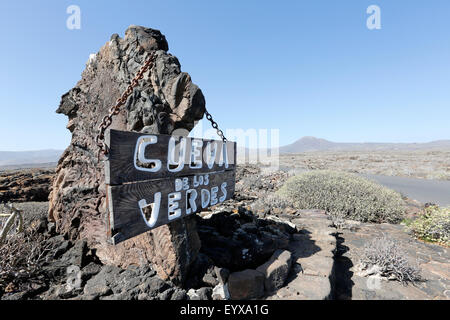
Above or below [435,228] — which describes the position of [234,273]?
above

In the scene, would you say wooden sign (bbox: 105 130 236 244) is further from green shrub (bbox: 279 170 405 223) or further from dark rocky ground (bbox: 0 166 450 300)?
green shrub (bbox: 279 170 405 223)

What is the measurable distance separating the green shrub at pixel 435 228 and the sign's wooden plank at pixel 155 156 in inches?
216

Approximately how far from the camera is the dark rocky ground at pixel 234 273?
2375mm

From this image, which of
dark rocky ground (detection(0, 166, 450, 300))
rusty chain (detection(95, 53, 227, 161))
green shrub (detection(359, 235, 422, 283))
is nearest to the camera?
rusty chain (detection(95, 53, 227, 161))

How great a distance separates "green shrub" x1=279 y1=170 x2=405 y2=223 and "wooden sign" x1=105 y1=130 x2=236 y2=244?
202 inches

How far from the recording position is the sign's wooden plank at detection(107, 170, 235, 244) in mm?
1734

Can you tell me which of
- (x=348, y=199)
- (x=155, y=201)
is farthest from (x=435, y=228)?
(x=155, y=201)

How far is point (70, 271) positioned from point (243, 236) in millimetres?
2357

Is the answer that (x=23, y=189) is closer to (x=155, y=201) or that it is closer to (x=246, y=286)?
(x=155, y=201)

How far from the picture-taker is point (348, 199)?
675 centimetres

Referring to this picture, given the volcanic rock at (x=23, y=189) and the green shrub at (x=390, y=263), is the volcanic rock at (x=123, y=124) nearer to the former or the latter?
the volcanic rock at (x=23, y=189)

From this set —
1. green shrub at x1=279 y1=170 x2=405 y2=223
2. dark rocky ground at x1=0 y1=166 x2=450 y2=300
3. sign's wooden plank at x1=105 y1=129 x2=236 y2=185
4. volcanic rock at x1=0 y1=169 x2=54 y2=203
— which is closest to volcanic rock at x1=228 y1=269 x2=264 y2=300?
dark rocky ground at x1=0 y1=166 x2=450 y2=300

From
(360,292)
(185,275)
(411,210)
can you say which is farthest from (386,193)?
(185,275)

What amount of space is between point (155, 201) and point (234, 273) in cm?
146
